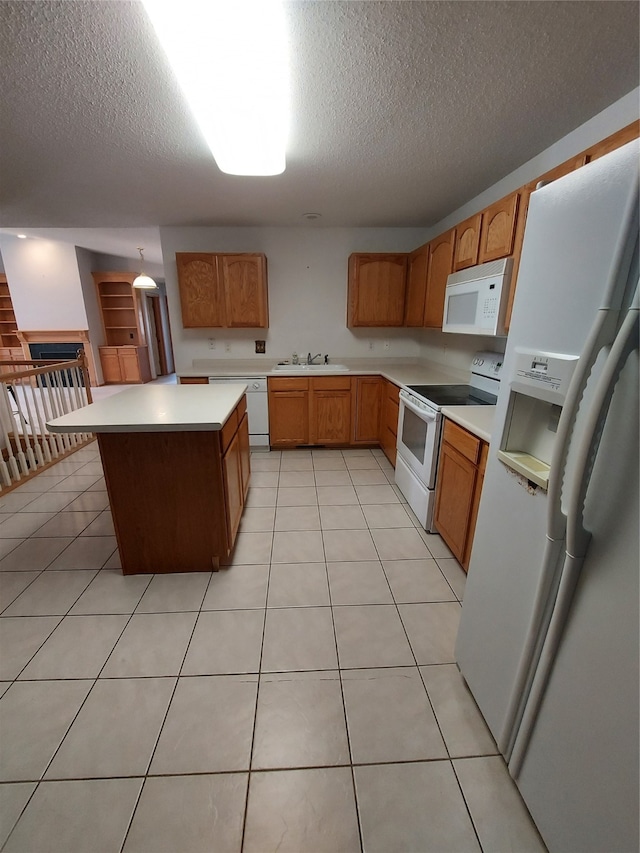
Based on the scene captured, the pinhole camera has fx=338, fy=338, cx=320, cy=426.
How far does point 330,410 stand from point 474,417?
1.88m

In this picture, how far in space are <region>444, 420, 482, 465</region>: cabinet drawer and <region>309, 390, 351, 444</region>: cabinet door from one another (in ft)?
5.31

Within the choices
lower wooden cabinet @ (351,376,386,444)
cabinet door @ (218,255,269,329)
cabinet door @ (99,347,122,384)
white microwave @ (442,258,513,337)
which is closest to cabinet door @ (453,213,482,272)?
white microwave @ (442,258,513,337)

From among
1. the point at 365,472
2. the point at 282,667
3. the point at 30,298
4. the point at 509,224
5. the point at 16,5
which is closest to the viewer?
the point at 16,5

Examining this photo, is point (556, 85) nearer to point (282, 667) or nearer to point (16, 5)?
point (16, 5)

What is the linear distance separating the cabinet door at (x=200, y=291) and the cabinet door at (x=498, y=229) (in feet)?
8.22

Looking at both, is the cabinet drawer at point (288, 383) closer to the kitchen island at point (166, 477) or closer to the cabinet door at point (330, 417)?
the cabinet door at point (330, 417)

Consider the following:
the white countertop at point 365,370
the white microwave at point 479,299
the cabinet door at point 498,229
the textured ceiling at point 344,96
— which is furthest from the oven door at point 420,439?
the textured ceiling at point 344,96

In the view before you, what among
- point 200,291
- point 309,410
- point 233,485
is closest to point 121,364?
point 200,291

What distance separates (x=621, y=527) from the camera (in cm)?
70

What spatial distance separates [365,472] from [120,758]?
2481 mm

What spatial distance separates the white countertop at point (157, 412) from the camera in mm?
1618

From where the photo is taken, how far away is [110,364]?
23.6 feet

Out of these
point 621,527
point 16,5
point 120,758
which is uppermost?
point 16,5

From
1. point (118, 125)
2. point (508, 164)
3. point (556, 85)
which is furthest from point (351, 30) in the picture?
point (508, 164)
